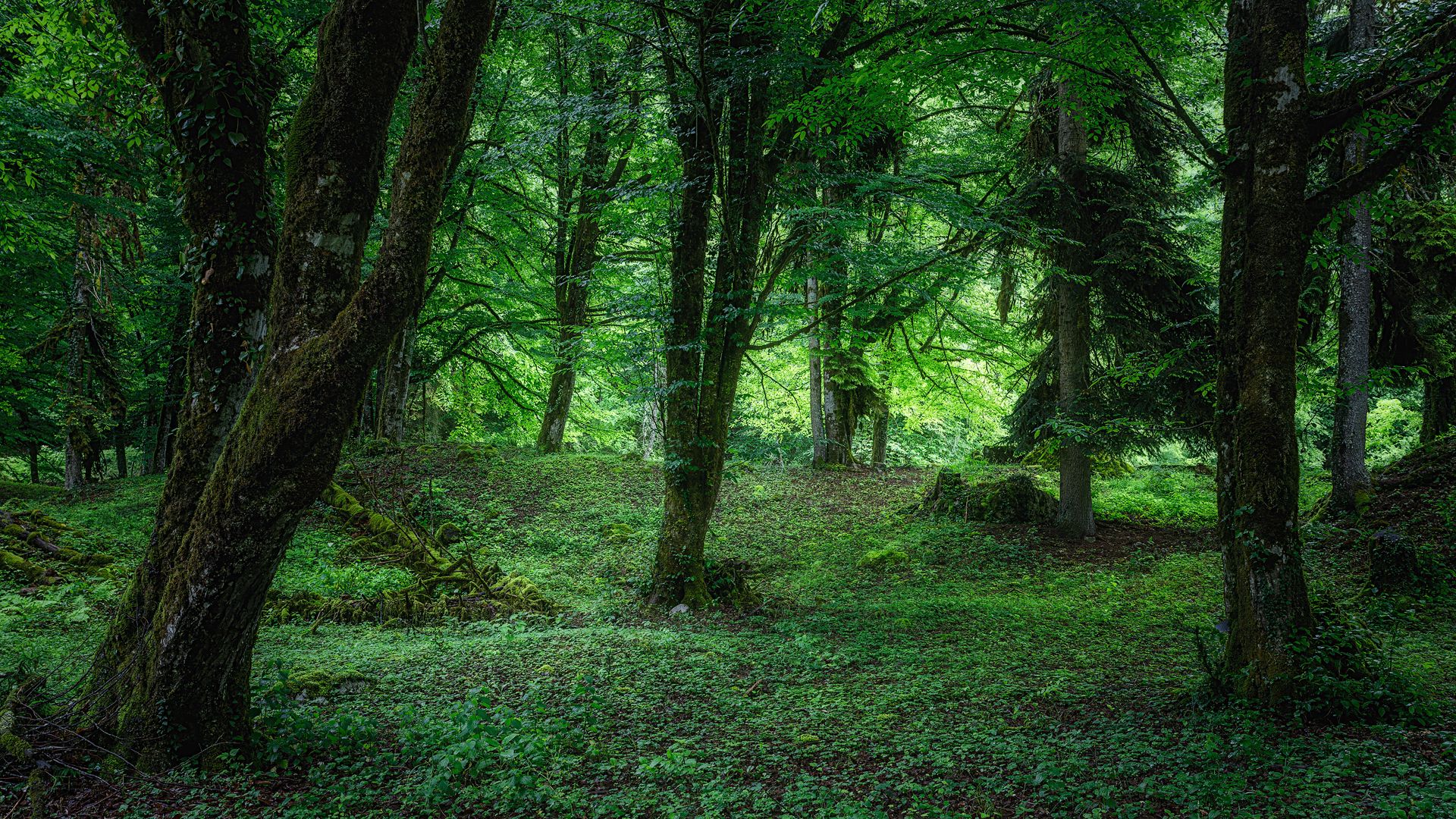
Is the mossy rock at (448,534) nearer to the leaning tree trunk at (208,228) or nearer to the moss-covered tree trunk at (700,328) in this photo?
the moss-covered tree trunk at (700,328)

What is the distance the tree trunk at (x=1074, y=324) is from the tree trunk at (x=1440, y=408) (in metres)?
4.45

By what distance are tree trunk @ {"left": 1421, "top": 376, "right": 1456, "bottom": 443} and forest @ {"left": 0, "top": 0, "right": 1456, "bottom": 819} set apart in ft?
0.17

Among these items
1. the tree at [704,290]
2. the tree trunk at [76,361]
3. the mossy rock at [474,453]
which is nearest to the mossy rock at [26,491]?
the tree trunk at [76,361]

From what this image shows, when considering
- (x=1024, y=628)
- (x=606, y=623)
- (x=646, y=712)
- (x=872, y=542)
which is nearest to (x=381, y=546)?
(x=606, y=623)

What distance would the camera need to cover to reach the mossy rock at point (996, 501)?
11.2 meters

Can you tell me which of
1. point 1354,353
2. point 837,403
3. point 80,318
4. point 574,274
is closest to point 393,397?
point 574,274

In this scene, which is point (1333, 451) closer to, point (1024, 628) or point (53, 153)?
point (1024, 628)

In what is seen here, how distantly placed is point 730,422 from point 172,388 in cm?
1273

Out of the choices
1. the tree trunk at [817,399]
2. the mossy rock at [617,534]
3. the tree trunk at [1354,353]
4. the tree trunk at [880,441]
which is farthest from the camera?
the tree trunk at [880,441]

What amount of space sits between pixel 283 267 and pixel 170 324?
547 inches

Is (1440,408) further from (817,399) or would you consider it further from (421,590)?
(421,590)

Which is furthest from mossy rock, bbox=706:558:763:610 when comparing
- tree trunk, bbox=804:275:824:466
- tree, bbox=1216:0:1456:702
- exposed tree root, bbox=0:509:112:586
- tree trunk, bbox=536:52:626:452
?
exposed tree root, bbox=0:509:112:586

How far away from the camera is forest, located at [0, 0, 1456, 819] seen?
3686 mm

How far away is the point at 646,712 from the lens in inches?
196
